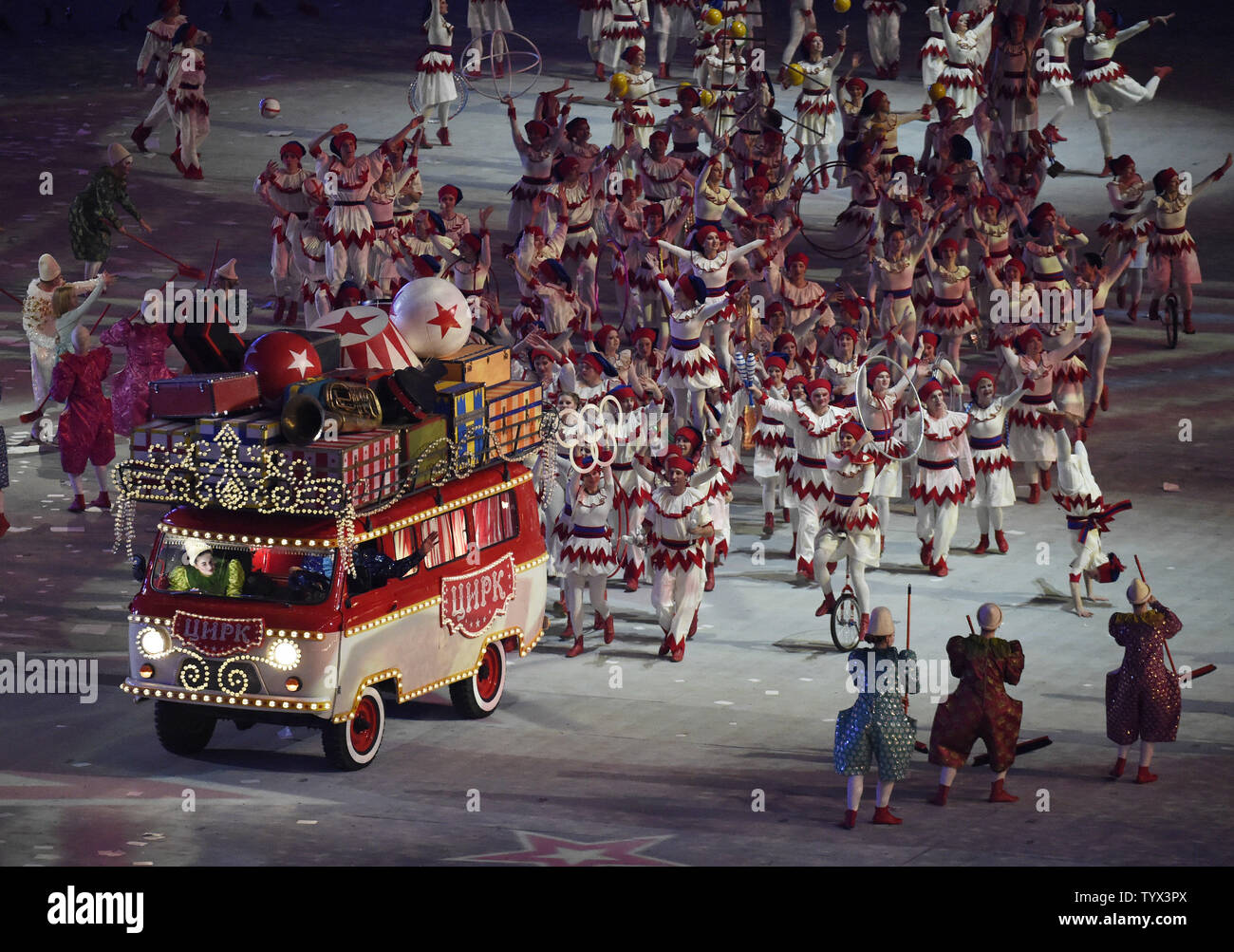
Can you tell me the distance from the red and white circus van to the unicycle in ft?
10.2

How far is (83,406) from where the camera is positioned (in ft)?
68.3

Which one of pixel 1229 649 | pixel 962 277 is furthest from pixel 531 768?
pixel 962 277

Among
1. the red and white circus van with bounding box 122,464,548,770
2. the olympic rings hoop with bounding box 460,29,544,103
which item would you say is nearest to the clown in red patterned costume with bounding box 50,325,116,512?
the red and white circus van with bounding box 122,464,548,770

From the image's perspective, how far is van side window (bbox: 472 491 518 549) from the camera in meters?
16.5

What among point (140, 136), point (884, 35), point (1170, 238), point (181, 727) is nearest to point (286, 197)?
point (140, 136)

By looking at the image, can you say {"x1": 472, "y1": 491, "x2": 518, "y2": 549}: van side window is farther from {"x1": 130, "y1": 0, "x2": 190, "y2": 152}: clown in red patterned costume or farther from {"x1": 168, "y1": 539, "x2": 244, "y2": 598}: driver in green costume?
{"x1": 130, "y1": 0, "x2": 190, "y2": 152}: clown in red patterned costume

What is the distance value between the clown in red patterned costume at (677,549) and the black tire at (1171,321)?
10.3 metres

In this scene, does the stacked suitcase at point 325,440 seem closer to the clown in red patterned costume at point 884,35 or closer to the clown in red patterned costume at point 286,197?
the clown in red patterned costume at point 286,197

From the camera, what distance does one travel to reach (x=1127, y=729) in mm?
15164

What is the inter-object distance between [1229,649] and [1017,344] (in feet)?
13.8

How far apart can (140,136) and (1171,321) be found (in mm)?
15029

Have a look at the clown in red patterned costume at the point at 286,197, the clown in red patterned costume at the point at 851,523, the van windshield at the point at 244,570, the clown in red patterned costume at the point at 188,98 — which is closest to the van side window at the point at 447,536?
the van windshield at the point at 244,570

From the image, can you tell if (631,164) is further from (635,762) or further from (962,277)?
(635,762)

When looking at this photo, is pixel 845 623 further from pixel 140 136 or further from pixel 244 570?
pixel 140 136
